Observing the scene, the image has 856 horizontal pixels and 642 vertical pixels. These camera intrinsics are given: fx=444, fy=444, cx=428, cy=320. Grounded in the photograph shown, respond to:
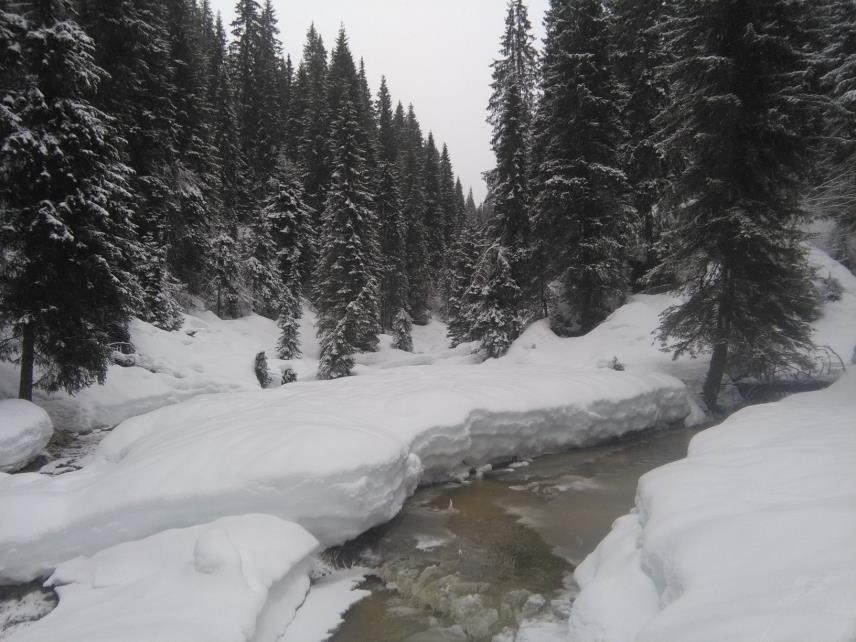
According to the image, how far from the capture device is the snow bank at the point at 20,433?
324 inches

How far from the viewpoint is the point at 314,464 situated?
5.93 metres

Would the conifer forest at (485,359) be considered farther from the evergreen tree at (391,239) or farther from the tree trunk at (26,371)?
the evergreen tree at (391,239)

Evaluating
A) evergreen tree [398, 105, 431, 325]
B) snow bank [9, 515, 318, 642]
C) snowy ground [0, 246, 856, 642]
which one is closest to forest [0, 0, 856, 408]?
snowy ground [0, 246, 856, 642]

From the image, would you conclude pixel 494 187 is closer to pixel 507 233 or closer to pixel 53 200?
pixel 507 233

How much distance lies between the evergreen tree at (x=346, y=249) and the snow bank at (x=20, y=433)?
13680 mm

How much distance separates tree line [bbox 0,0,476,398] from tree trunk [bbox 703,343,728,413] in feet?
50.2

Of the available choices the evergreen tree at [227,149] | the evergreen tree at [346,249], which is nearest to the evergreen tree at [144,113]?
the evergreen tree at [346,249]

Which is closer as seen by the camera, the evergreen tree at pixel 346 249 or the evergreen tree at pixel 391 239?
the evergreen tree at pixel 346 249

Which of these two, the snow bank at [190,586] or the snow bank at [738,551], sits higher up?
the snow bank at [738,551]

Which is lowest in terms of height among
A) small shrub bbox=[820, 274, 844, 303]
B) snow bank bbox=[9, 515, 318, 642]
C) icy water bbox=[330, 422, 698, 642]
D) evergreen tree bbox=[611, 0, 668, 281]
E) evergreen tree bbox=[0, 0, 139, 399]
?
icy water bbox=[330, 422, 698, 642]

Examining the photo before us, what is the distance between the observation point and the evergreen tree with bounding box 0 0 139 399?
9.75 meters

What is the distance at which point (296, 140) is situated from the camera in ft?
136

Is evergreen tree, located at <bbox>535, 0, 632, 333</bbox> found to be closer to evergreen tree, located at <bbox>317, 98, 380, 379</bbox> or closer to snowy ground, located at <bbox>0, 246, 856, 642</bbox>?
snowy ground, located at <bbox>0, 246, 856, 642</bbox>

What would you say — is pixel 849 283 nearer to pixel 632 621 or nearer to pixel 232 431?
pixel 632 621
